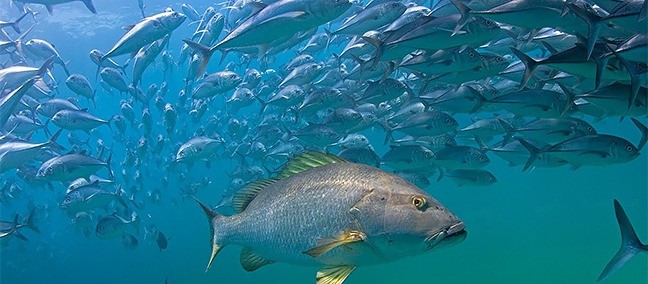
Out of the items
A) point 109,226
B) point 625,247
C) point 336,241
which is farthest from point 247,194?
point 109,226

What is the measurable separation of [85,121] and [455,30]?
6.16 meters

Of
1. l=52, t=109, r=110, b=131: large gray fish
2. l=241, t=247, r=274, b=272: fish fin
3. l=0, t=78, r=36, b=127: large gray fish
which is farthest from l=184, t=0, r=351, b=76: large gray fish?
l=52, t=109, r=110, b=131: large gray fish

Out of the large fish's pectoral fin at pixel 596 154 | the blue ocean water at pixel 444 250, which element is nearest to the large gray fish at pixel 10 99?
the large fish's pectoral fin at pixel 596 154

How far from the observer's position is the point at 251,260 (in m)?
2.49

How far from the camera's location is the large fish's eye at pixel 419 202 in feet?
6.20

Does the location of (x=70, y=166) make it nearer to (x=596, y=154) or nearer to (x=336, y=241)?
(x=336, y=241)

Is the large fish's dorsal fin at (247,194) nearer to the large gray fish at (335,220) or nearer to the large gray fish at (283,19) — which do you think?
the large gray fish at (335,220)

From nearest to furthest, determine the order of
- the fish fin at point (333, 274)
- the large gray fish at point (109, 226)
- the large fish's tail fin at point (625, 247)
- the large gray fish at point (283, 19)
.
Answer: the fish fin at point (333, 274) < the large fish's tail fin at point (625, 247) < the large gray fish at point (283, 19) < the large gray fish at point (109, 226)

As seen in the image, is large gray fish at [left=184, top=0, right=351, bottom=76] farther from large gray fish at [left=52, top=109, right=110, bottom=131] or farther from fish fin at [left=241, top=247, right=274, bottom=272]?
large gray fish at [left=52, top=109, right=110, bottom=131]

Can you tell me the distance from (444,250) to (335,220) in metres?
13.3

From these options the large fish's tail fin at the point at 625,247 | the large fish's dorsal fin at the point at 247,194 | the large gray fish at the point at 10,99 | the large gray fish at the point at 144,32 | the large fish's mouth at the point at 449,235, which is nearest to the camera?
the large fish's mouth at the point at 449,235

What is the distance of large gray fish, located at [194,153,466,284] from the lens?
1855mm

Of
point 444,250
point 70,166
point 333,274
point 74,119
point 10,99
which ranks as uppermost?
point 333,274

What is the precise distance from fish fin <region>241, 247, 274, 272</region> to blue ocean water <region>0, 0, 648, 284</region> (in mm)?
12436
